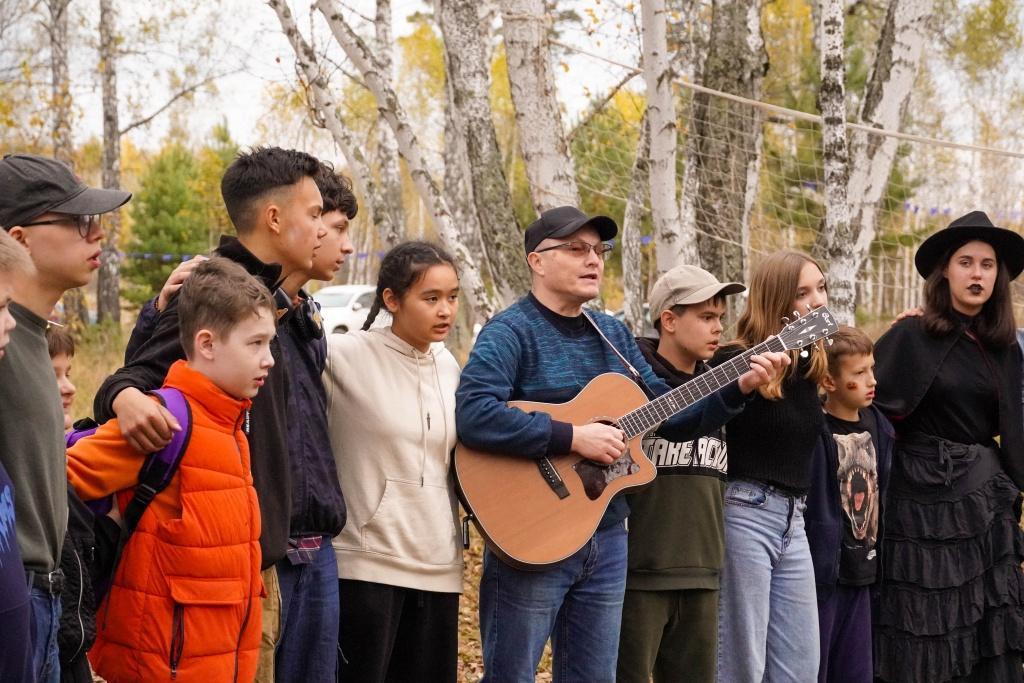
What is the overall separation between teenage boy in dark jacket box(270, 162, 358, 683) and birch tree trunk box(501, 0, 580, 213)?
2.62 metres

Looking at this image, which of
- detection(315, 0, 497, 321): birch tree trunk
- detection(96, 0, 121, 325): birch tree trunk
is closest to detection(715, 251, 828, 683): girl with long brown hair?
detection(315, 0, 497, 321): birch tree trunk

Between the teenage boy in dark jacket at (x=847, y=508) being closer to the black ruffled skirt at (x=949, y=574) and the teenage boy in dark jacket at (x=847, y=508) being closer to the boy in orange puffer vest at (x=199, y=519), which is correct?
the black ruffled skirt at (x=949, y=574)

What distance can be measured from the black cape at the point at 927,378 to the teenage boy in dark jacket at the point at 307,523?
2.60 m

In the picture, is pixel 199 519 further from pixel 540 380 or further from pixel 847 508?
pixel 847 508

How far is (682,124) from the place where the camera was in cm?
1351

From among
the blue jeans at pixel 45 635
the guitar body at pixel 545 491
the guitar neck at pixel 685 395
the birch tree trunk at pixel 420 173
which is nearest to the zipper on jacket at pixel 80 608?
the blue jeans at pixel 45 635

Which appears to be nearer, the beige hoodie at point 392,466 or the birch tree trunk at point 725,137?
the beige hoodie at point 392,466

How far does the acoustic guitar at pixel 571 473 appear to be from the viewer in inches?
144

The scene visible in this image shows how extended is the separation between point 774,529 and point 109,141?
18450mm

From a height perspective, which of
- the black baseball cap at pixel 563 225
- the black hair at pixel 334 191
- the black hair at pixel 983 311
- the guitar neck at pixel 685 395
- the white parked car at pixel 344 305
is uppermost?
the white parked car at pixel 344 305

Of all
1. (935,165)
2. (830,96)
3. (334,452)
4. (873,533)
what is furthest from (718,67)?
(935,165)

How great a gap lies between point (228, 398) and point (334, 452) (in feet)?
2.52

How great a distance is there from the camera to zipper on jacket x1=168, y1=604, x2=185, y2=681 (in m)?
2.80

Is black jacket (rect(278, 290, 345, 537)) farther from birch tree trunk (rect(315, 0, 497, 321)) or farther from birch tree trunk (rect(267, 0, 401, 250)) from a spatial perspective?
birch tree trunk (rect(267, 0, 401, 250))
